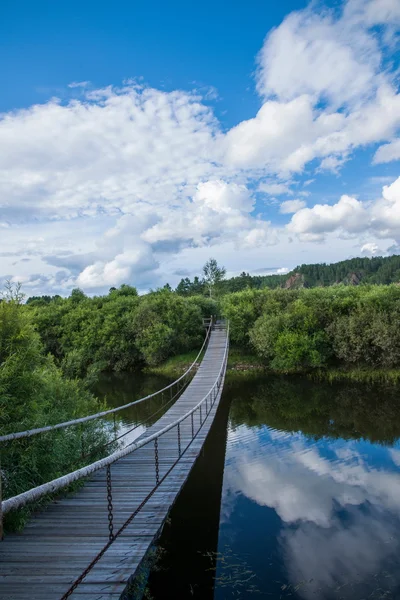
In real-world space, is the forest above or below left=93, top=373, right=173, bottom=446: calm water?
above

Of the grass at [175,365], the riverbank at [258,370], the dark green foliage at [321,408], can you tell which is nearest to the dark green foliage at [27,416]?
the dark green foliage at [321,408]

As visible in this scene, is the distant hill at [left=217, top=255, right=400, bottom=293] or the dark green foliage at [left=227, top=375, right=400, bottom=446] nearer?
the dark green foliage at [left=227, top=375, right=400, bottom=446]

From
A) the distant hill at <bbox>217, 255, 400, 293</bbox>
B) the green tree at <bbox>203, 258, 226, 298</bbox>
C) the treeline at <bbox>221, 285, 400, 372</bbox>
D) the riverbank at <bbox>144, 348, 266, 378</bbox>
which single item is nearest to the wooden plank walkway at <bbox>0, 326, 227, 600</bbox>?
the treeline at <bbox>221, 285, 400, 372</bbox>

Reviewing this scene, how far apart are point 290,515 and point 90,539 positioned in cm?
552

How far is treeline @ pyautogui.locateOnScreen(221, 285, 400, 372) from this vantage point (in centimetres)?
2192

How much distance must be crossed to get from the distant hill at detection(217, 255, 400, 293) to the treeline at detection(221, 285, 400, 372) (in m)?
55.7

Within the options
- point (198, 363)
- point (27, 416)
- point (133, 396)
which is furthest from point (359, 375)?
point (27, 416)

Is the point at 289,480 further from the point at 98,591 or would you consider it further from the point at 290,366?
the point at 290,366

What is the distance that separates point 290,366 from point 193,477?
1329 cm

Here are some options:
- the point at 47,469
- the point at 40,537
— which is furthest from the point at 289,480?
the point at 40,537

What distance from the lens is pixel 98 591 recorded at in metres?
3.95

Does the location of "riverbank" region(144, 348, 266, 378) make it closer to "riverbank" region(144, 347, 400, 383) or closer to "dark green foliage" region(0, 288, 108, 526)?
"riverbank" region(144, 347, 400, 383)

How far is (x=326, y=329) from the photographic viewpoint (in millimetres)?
23531

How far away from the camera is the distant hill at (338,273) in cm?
8256
